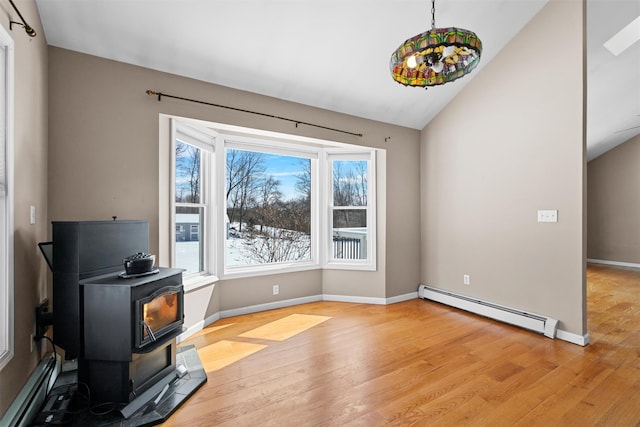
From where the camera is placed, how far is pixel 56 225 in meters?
2.04

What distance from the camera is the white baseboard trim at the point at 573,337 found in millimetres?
2953

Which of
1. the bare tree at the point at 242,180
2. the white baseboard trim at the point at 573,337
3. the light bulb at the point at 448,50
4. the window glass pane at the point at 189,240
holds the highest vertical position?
the light bulb at the point at 448,50

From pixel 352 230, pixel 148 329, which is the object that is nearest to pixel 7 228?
pixel 148 329

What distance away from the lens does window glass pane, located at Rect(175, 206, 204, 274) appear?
333 centimetres

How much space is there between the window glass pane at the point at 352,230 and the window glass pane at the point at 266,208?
45 centimetres

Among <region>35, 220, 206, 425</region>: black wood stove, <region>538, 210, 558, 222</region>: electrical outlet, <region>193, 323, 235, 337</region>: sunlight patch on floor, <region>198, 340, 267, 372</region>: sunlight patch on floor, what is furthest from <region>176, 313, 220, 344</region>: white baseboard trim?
<region>538, 210, 558, 222</region>: electrical outlet

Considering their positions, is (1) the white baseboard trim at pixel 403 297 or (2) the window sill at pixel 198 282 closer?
(2) the window sill at pixel 198 282

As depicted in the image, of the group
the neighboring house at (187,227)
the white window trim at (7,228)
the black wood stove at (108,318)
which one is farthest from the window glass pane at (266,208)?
the white window trim at (7,228)

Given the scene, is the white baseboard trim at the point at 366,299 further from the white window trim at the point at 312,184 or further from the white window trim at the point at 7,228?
the white window trim at the point at 7,228

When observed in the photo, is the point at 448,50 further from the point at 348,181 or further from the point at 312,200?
the point at 312,200

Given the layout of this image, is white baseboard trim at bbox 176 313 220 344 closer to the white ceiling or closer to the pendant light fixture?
the white ceiling

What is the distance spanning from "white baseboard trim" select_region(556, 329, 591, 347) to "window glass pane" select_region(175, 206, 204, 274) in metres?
3.94

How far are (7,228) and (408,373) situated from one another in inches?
113

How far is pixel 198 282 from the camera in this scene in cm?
335
